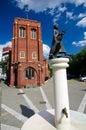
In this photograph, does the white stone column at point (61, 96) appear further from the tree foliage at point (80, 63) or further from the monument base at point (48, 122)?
the tree foliage at point (80, 63)

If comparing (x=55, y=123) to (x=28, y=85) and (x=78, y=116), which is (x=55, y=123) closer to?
(x=78, y=116)

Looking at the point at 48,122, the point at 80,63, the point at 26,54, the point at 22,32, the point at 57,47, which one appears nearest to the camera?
the point at 48,122

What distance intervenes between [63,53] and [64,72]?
89 centimetres

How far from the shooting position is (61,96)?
6969 mm

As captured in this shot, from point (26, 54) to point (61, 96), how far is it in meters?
28.1

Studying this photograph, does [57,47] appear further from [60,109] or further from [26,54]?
[26,54]

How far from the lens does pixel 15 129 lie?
403 inches

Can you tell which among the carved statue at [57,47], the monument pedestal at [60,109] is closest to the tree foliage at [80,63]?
the carved statue at [57,47]

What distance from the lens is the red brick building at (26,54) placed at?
33438 mm

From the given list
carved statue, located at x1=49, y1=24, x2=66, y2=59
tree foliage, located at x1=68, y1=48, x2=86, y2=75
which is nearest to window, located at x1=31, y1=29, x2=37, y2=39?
tree foliage, located at x1=68, y1=48, x2=86, y2=75

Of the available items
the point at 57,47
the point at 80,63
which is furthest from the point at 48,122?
the point at 80,63

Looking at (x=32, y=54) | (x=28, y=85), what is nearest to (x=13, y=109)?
(x=28, y=85)

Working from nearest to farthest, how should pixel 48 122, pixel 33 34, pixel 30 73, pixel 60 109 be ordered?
1. pixel 60 109
2. pixel 48 122
3. pixel 30 73
4. pixel 33 34

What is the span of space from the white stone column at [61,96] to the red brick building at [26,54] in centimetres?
2606
